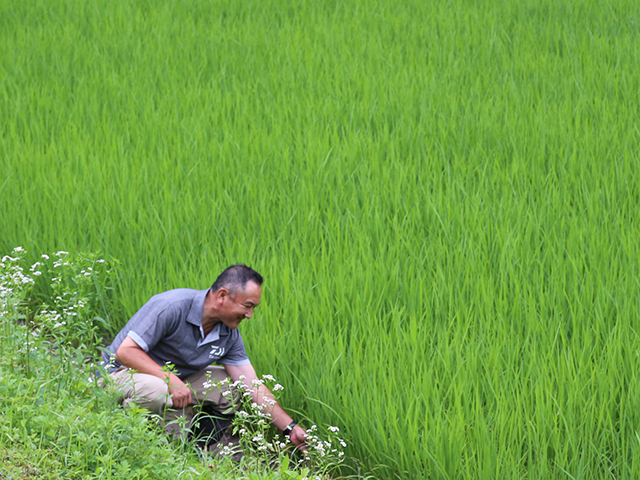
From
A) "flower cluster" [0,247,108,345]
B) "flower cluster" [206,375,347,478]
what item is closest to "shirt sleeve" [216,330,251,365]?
"flower cluster" [206,375,347,478]

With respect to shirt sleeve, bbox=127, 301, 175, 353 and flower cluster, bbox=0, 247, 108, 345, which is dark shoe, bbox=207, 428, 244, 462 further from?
flower cluster, bbox=0, 247, 108, 345

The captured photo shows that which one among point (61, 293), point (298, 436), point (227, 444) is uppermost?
point (61, 293)

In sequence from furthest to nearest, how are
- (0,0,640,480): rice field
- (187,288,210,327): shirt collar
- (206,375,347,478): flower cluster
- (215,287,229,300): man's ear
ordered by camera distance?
(187,288,210,327): shirt collar → (215,287,229,300): man's ear → (0,0,640,480): rice field → (206,375,347,478): flower cluster

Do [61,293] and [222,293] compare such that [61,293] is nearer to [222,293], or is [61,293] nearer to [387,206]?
[222,293]

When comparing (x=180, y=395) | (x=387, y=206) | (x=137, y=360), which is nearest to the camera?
(x=180, y=395)

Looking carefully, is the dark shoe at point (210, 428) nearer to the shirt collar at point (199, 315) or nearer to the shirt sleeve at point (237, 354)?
the shirt sleeve at point (237, 354)

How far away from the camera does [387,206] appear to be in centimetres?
407

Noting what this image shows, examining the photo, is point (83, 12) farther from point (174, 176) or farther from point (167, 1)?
point (174, 176)

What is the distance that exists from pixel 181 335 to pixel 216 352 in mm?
157

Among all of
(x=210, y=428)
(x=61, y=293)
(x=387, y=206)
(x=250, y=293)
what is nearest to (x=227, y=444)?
(x=210, y=428)

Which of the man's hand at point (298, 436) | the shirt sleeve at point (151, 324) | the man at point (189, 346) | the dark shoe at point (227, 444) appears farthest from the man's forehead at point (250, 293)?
the dark shoe at point (227, 444)

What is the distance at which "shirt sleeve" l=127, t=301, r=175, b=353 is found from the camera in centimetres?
271

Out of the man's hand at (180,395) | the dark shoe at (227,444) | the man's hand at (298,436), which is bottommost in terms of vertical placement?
the dark shoe at (227,444)

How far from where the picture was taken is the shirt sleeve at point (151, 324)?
271 cm
